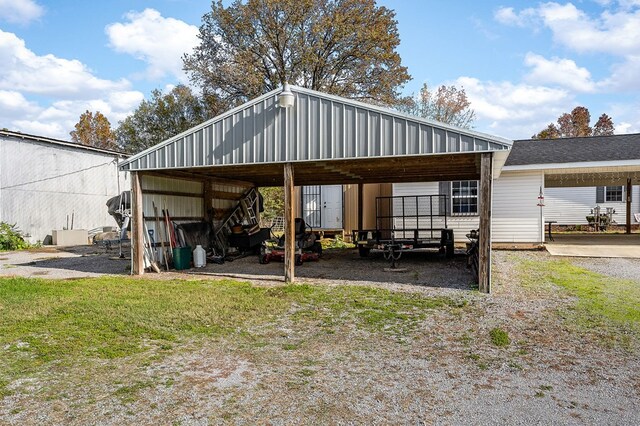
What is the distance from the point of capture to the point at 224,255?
12828mm

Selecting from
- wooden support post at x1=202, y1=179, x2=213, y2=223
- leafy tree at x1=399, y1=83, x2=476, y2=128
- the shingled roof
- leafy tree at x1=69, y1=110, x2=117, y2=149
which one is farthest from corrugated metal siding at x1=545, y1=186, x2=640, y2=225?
leafy tree at x1=69, y1=110, x2=117, y2=149

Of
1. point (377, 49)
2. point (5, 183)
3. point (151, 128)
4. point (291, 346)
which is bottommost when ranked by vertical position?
point (291, 346)

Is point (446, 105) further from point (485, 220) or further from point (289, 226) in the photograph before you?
point (485, 220)

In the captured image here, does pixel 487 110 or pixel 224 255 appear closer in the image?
pixel 224 255

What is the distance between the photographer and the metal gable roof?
25.0ft

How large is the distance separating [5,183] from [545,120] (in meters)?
39.3

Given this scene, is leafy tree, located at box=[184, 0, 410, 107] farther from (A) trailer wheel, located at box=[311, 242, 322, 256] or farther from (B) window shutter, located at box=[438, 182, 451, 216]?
(A) trailer wheel, located at box=[311, 242, 322, 256]

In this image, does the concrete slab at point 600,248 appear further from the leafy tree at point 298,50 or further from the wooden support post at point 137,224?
the leafy tree at point 298,50

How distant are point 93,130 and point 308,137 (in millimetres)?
36769

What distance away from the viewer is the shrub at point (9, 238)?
1603 cm

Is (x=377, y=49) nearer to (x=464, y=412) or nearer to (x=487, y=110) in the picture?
(x=487, y=110)

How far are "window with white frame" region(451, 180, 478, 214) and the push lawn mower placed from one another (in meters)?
5.75

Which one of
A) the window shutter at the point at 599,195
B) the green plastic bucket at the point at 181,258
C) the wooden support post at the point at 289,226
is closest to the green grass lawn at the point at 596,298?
the wooden support post at the point at 289,226

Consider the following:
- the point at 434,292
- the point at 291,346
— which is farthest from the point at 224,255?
the point at 291,346
